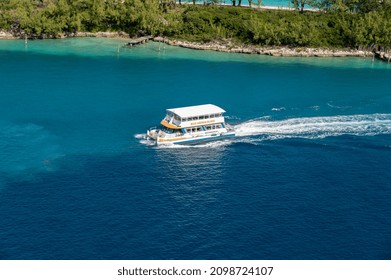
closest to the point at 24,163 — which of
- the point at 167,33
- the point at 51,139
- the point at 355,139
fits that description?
the point at 51,139

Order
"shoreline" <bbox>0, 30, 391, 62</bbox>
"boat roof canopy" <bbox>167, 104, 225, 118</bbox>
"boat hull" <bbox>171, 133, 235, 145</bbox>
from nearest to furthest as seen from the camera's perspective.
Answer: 1. "boat hull" <bbox>171, 133, 235, 145</bbox>
2. "boat roof canopy" <bbox>167, 104, 225, 118</bbox>
3. "shoreline" <bbox>0, 30, 391, 62</bbox>

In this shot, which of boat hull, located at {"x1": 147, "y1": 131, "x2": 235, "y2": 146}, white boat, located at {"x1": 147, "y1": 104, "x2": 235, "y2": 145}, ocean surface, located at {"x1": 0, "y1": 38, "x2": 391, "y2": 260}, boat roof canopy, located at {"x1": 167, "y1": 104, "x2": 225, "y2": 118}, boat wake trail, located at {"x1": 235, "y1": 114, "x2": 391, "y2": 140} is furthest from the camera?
boat wake trail, located at {"x1": 235, "y1": 114, "x2": 391, "y2": 140}

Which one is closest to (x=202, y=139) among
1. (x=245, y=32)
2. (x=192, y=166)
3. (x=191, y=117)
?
(x=191, y=117)

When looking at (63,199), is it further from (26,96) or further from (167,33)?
(167,33)

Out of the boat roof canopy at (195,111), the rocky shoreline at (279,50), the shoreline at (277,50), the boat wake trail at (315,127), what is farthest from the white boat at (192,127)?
the shoreline at (277,50)

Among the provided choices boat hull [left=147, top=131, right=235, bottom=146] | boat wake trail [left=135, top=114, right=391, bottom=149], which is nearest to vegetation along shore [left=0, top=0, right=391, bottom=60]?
boat wake trail [left=135, top=114, right=391, bottom=149]

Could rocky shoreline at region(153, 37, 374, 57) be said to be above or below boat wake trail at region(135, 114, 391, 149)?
above

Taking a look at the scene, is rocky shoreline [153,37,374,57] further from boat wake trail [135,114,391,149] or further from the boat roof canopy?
the boat roof canopy

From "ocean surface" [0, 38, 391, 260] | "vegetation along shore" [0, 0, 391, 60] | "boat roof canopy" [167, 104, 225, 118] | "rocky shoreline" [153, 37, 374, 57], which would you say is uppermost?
"vegetation along shore" [0, 0, 391, 60]

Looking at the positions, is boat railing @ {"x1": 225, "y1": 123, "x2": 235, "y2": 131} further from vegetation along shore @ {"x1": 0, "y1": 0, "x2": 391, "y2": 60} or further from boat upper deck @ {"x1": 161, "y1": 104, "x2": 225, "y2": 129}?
vegetation along shore @ {"x1": 0, "y1": 0, "x2": 391, "y2": 60}

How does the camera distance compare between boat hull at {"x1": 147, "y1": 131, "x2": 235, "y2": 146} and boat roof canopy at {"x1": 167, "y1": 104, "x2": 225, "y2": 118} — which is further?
boat roof canopy at {"x1": 167, "y1": 104, "x2": 225, "y2": 118}
